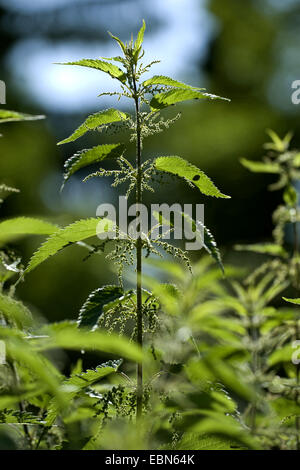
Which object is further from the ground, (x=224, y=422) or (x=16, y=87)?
(x=16, y=87)

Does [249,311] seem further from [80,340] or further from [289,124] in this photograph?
[289,124]

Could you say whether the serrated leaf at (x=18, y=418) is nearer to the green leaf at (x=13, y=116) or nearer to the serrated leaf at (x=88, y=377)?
the serrated leaf at (x=88, y=377)

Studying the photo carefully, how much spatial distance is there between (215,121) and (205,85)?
4.95ft

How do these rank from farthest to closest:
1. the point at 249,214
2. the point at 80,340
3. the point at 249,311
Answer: the point at 249,214, the point at 249,311, the point at 80,340

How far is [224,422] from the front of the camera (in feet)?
2.64

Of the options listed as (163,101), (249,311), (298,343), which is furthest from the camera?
(249,311)

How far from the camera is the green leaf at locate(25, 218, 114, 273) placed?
1007 millimetres

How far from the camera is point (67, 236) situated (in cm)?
102

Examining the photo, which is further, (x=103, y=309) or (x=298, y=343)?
(x=298, y=343)

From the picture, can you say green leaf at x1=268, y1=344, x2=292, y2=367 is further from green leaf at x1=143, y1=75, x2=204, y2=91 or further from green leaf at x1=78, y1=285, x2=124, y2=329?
green leaf at x1=143, y1=75, x2=204, y2=91

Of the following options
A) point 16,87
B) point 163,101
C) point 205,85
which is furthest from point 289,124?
point 163,101

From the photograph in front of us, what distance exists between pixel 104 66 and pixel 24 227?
367 millimetres

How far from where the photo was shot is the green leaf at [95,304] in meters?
0.93

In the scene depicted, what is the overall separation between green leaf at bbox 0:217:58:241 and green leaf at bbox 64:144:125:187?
0.31 feet
